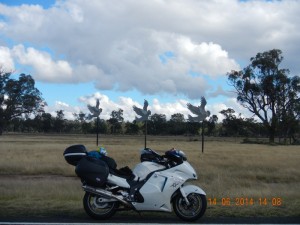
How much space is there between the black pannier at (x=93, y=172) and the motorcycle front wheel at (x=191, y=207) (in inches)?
46.0

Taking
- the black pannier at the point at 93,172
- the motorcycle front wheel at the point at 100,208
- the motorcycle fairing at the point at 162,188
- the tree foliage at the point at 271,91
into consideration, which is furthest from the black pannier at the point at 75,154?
the tree foliage at the point at 271,91

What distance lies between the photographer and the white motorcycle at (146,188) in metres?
6.84

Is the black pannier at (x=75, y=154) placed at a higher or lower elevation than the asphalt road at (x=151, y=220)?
higher

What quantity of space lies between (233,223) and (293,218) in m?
1.12

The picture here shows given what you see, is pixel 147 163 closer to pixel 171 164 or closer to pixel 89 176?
pixel 171 164

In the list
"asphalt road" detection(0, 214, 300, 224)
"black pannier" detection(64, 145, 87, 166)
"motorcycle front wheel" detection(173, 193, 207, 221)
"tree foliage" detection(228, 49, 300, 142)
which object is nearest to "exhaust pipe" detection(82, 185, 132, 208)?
"asphalt road" detection(0, 214, 300, 224)

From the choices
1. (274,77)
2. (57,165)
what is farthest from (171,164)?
(274,77)

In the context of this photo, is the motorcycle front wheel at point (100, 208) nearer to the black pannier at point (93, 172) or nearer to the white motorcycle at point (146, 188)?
the white motorcycle at point (146, 188)

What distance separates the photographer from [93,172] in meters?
6.92

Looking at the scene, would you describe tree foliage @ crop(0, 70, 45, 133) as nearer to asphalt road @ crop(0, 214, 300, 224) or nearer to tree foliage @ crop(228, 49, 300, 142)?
tree foliage @ crop(228, 49, 300, 142)

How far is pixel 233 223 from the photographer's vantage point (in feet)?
21.9

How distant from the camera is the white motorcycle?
684 centimetres

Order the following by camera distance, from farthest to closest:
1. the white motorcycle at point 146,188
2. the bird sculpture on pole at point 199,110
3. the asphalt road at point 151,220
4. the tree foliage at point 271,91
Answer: the tree foliage at point 271,91, the bird sculpture on pole at point 199,110, the white motorcycle at point 146,188, the asphalt road at point 151,220

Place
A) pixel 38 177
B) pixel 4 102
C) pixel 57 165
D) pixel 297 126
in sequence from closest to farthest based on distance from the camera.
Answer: pixel 38 177 < pixel 57 165 < pixel 297 126 < pixel 4 102
